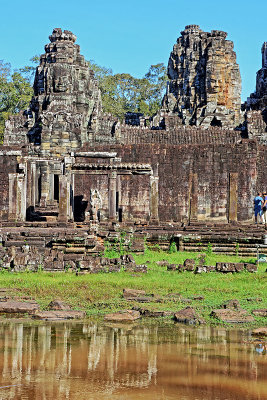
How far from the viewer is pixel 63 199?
2638 centimetres

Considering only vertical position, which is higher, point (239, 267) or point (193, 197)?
point (193, 197)

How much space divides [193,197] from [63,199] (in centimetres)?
508

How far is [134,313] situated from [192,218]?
625 inches

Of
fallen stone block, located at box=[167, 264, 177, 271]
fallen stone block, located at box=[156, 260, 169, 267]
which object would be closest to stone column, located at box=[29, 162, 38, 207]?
fallen stone block, located at box=[156, 260, 169, 267]

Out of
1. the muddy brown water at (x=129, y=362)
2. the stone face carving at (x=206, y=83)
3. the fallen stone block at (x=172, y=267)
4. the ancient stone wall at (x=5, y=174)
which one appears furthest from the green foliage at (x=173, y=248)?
the stone face carving at (x=206, y=83)

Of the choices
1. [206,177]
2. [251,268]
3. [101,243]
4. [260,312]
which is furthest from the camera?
[206,177]

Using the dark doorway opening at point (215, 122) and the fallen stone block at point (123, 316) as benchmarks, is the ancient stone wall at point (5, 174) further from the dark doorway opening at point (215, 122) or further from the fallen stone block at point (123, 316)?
the dark doorway opening at point (215, 122)

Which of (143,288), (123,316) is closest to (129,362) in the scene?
(123,316)

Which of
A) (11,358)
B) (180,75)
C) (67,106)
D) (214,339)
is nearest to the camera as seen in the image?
(11,358)

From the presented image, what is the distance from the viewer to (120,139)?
122 ft

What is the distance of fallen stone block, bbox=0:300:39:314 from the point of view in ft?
40.4

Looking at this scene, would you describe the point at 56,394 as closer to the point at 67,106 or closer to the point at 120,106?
the point at 67,106

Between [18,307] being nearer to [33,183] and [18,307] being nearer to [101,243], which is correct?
[101,243]

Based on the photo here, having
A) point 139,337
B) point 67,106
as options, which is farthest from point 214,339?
point 67,106
